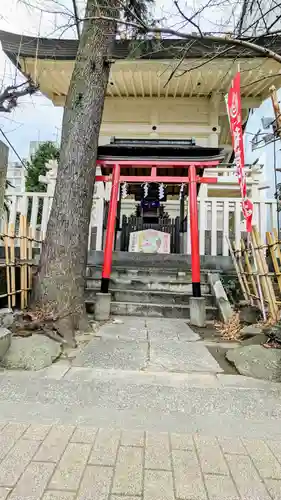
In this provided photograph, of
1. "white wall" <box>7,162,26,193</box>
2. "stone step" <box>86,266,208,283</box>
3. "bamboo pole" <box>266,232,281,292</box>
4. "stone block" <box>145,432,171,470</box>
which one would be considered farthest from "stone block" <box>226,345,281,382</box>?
"white wall" <box>7,162,26,193</box>

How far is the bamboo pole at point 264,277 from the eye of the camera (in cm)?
371

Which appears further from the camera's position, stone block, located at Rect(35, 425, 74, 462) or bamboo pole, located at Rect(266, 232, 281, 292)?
bamboo pole, located at Rect(266, 232, 281, 292)

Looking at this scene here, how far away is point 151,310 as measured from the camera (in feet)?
15.7

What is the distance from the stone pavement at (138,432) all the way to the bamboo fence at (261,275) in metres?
1.37

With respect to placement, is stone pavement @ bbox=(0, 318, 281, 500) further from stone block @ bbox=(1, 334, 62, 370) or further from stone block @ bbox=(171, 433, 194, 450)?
stone block @ bbox=(1, 334, 62, 370)

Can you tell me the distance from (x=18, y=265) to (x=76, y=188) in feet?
4.16

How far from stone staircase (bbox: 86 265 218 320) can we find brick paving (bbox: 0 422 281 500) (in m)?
3.06

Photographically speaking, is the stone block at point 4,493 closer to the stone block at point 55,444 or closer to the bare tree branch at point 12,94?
the stone block at point 55,444

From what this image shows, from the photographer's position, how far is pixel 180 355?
312cm

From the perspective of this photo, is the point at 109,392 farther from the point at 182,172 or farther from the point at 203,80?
the point at 203,80

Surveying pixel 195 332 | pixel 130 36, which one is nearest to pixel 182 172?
pixel 130 36

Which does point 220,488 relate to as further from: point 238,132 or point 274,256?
point 238,132

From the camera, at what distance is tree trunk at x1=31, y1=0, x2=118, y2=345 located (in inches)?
146

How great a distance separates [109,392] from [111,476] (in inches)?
34.1
